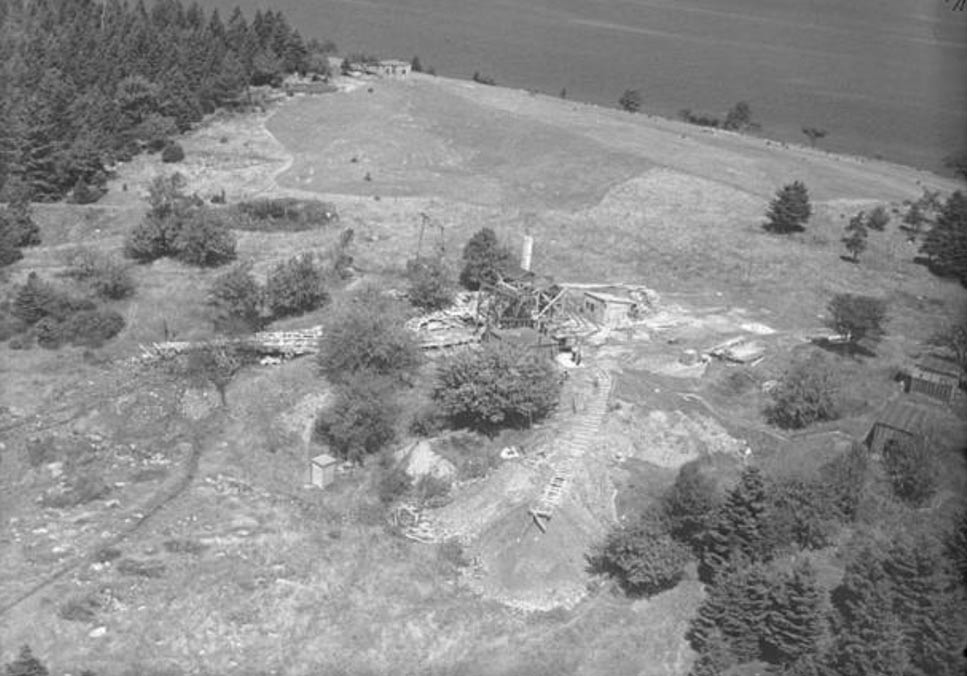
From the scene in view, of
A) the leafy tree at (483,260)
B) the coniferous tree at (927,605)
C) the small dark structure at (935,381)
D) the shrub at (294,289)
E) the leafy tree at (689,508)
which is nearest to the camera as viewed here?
the coniferous tree at (927,605)

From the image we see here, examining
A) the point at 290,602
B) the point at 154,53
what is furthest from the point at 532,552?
the point at 154,53

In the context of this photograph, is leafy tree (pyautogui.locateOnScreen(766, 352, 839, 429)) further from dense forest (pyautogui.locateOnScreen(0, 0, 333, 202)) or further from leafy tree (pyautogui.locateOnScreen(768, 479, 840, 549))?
dense forest (pyautogui.locateOnScreen(0, 0, 333, 202))

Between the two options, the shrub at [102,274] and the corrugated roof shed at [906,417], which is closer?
the corrugated roof shed at [906,417]

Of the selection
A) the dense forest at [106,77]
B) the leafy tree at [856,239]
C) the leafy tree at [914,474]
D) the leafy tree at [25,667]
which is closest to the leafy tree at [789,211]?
the leafy tree at [856,239]

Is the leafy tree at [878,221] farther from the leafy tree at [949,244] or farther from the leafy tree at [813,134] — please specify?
the leafy tree at [813,134]

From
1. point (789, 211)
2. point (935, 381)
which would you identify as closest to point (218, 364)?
point (935, 381)

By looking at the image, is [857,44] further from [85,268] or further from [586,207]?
[85,268]

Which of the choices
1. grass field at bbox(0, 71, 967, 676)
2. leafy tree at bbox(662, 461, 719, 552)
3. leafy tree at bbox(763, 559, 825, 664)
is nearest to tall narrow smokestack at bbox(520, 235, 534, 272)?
grass field at bbox(0, 71, 967, 676)
